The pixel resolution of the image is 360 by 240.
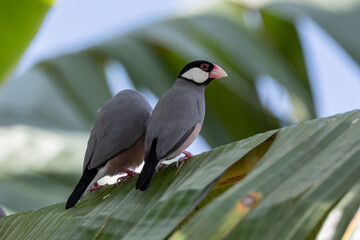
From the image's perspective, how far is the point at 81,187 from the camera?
1300 mm

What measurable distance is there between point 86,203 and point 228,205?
64cm

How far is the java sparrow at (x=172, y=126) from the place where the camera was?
126cm

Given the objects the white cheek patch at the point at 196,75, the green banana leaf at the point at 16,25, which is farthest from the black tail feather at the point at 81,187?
the green banana leaf at the point at 16,25

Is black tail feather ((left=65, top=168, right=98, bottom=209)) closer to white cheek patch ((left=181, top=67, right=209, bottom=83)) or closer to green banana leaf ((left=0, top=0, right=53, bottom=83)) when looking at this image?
white cheek patch ((left=181, top=67, right=209, bottom=83))

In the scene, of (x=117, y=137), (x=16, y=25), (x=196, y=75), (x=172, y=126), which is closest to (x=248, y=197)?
(x=172, y=126)

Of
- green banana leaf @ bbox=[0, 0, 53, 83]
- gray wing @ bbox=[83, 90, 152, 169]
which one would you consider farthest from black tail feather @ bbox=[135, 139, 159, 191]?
green banana leaf @ bbox=[0, 0, 53, 83]

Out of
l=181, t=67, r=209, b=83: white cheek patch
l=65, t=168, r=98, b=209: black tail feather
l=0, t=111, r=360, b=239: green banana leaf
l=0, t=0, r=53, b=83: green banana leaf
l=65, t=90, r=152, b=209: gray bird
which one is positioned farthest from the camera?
l=0, t=0, r=53, b=83: green banana leaf

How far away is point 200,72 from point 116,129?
1.42 feet

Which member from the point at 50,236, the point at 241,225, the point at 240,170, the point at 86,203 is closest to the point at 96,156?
the point at 86,203

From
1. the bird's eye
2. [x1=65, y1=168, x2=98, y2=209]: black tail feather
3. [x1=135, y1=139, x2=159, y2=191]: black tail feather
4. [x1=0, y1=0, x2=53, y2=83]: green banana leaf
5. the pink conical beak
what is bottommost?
[x1=65, y1=168, x2=98, y2=209]: black tail feather

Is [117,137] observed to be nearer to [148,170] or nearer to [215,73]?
[148,170]

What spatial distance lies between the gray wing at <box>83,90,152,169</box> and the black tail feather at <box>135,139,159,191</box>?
15 cm

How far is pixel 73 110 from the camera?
322cm

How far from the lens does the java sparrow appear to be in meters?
1.26
